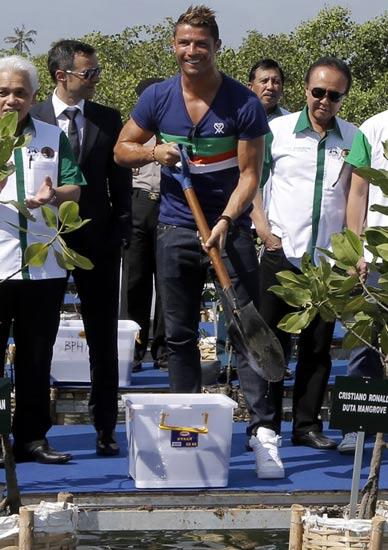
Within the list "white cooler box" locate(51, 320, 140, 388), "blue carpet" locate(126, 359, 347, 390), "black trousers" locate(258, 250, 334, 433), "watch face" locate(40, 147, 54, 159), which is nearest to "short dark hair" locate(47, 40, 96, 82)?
"watch face" locate(40, 147, 54, 159)

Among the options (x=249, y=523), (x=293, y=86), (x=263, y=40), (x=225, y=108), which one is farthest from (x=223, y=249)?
(x=263, y=40)

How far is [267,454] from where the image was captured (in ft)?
18.6

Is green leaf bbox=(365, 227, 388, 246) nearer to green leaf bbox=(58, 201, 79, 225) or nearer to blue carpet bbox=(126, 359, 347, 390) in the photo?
green leaf bbox=(58, 201, 79, 225)

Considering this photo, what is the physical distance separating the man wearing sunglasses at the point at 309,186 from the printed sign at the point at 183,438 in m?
0.78

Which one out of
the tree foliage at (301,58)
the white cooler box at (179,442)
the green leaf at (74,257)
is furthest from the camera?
the tree foliage at (301,58)

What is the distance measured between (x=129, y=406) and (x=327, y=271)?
134 centimetres

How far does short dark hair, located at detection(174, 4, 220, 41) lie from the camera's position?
5.57 metres

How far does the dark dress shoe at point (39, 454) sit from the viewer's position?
19.1ft

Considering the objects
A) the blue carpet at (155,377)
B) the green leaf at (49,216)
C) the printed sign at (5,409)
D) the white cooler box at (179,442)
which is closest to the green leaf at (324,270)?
the green leaf at (49,216)

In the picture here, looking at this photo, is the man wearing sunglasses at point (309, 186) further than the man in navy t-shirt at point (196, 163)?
Yes

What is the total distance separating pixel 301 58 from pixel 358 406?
31.0 meters

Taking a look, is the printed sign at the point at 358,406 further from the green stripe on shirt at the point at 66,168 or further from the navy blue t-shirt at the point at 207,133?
the green stripe on shirt at the point at 66,168

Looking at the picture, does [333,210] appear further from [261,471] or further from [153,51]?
[153,51]

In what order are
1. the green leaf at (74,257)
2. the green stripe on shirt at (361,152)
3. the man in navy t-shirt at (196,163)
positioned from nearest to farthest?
the green leaf at (74,257) < the man in navy t-shirt at (196,163) < the green stripe on shirt at (361,152)
